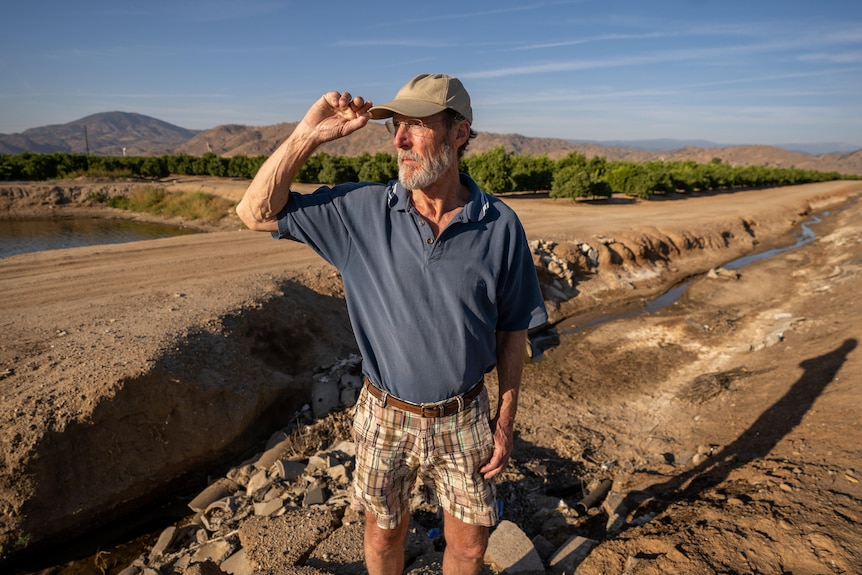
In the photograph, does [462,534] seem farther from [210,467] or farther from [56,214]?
[56,214]

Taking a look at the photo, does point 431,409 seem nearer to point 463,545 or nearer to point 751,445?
point 463,545

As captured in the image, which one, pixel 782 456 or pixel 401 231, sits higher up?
pixel 401 231

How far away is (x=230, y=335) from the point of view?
20.7ft

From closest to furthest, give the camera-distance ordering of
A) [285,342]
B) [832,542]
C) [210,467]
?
1. [832,542]
2. [210,467]
3. [285,342]

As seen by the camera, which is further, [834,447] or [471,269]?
[834,447]

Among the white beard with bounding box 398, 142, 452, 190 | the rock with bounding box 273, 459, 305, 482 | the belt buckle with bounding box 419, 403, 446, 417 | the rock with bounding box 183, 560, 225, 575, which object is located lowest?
the rock with bounding box 273, 459, 305, 482

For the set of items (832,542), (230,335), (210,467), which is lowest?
(210,467)

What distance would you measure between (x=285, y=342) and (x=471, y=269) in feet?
18.2

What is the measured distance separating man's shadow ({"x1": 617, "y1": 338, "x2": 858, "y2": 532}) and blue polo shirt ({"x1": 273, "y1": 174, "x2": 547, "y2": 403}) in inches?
133

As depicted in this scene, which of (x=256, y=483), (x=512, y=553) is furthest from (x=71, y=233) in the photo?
(x=512, y=553)

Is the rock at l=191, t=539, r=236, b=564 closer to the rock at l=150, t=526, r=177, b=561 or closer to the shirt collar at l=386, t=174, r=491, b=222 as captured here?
the rock at l=150, t=526, r=177, b=561

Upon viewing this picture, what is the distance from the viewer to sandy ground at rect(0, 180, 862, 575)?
372cm

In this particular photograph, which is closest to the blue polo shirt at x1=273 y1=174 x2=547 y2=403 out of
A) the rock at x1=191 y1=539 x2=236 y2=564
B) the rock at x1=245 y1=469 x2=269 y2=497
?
the rock at x1=191 y1=539 x2=236 y2=564

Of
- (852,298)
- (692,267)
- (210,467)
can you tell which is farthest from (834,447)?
(692,267)
